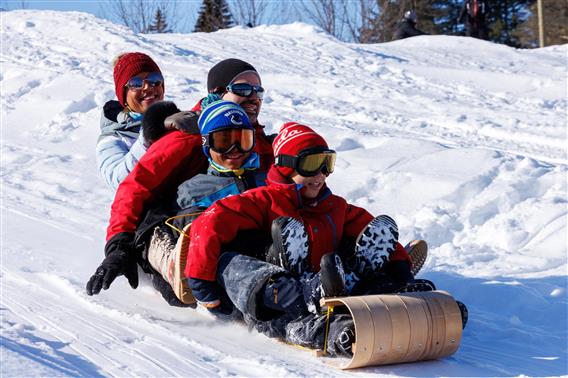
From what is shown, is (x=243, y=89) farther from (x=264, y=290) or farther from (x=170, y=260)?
(x=264, y=290)

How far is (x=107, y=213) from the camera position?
5.82 m

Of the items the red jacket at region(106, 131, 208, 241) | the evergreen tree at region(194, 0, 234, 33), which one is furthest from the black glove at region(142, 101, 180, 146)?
the evergreen tree at region(194, 0, 234, 33)

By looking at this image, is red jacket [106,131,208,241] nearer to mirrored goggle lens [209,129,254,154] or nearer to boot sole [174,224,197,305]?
mirrored goggle lens [209,129,254,154]

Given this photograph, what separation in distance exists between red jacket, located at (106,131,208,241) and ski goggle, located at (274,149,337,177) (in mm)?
655

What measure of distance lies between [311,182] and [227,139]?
492mm

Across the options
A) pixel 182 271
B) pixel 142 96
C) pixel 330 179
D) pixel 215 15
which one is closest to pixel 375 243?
pixel 182 271

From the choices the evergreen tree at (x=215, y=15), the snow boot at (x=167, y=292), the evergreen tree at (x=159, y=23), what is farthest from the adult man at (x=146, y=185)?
the evergreen tree at (x=159, y=23)

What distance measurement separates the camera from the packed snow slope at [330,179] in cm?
320

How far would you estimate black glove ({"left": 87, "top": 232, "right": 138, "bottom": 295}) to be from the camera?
372 centimetres

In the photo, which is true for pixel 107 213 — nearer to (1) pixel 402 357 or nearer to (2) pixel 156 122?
(2) pixel 156 122

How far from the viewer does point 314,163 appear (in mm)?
3535

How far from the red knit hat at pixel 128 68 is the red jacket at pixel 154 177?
896mm

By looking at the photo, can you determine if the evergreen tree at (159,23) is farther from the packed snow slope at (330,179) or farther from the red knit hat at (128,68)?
the red knit hat at (128,68)

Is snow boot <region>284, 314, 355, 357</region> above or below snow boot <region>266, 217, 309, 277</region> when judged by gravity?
below
